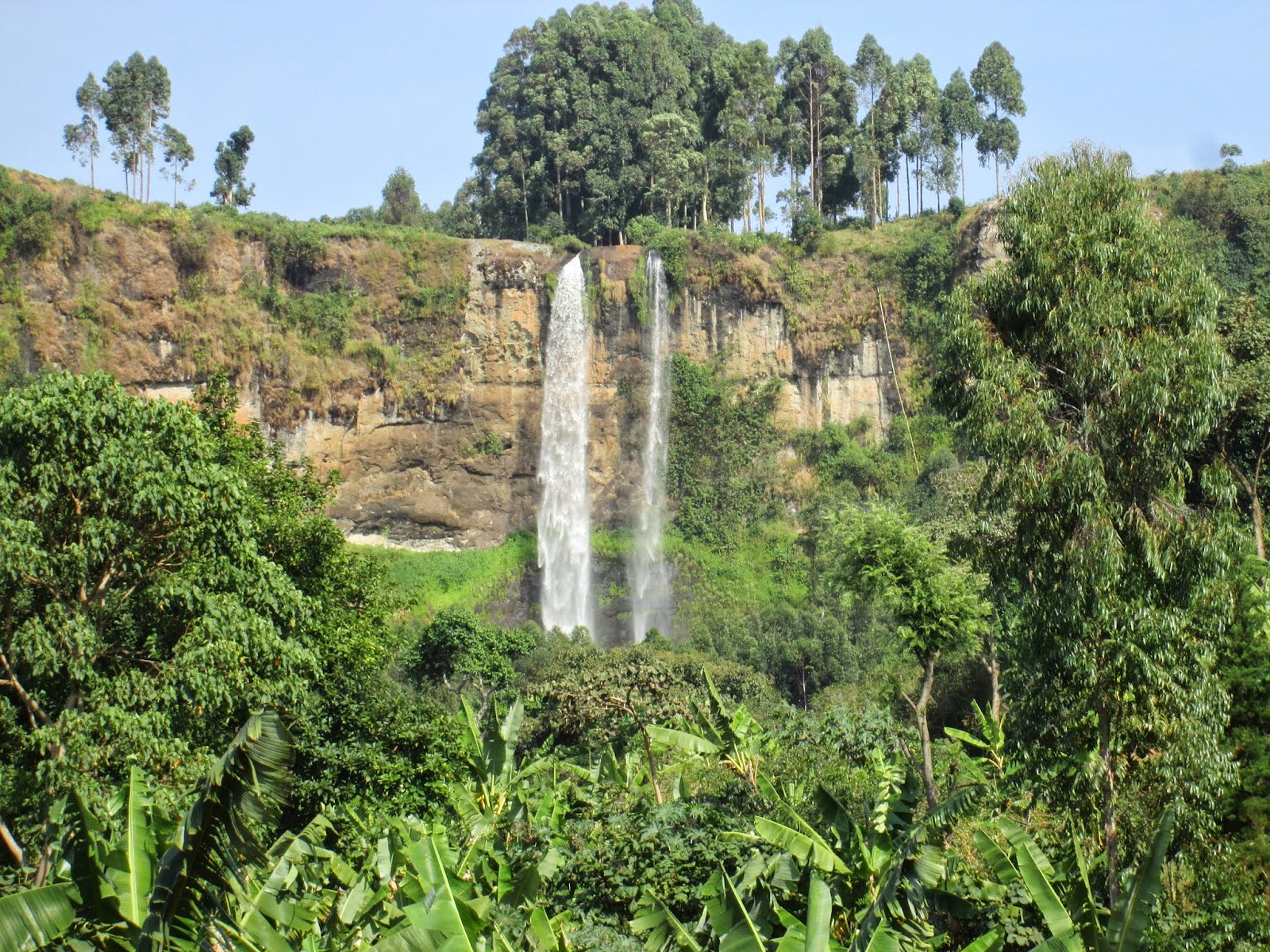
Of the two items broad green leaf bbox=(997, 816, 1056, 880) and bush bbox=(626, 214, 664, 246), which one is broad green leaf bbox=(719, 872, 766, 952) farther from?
bush bbox=(626, 214, 664, 246)

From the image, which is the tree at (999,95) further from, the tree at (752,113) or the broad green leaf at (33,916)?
the broad green leaf at (33,916)

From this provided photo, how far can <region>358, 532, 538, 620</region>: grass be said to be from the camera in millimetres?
40125

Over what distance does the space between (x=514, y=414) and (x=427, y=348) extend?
3.41 meters

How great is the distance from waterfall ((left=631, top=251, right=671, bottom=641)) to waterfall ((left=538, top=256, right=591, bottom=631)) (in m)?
1.76

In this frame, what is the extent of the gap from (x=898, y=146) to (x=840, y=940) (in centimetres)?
4097

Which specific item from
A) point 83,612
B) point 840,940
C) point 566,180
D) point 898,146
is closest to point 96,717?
point 83,612

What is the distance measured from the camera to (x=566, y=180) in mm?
47250

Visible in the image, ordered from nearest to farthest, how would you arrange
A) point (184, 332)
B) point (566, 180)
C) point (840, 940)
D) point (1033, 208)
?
point (840, 940)
point (1033, 208)
point (184, 332)
point (566, 180)

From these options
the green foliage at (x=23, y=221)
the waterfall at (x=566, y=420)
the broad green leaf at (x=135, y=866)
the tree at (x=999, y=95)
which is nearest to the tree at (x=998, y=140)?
the tree at (x=999, y=95)

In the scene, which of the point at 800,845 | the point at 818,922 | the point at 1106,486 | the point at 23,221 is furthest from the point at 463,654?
the point at 818,922

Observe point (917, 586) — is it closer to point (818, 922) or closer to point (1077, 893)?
point (1077, 893)

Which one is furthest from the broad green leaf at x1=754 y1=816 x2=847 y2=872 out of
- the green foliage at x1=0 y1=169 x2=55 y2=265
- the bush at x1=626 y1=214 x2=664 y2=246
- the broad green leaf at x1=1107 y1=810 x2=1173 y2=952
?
the green foliage at x1=0 y1=169 x2=55 y2=265

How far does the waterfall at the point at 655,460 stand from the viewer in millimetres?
42062

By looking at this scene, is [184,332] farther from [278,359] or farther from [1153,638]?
[1153,638]
